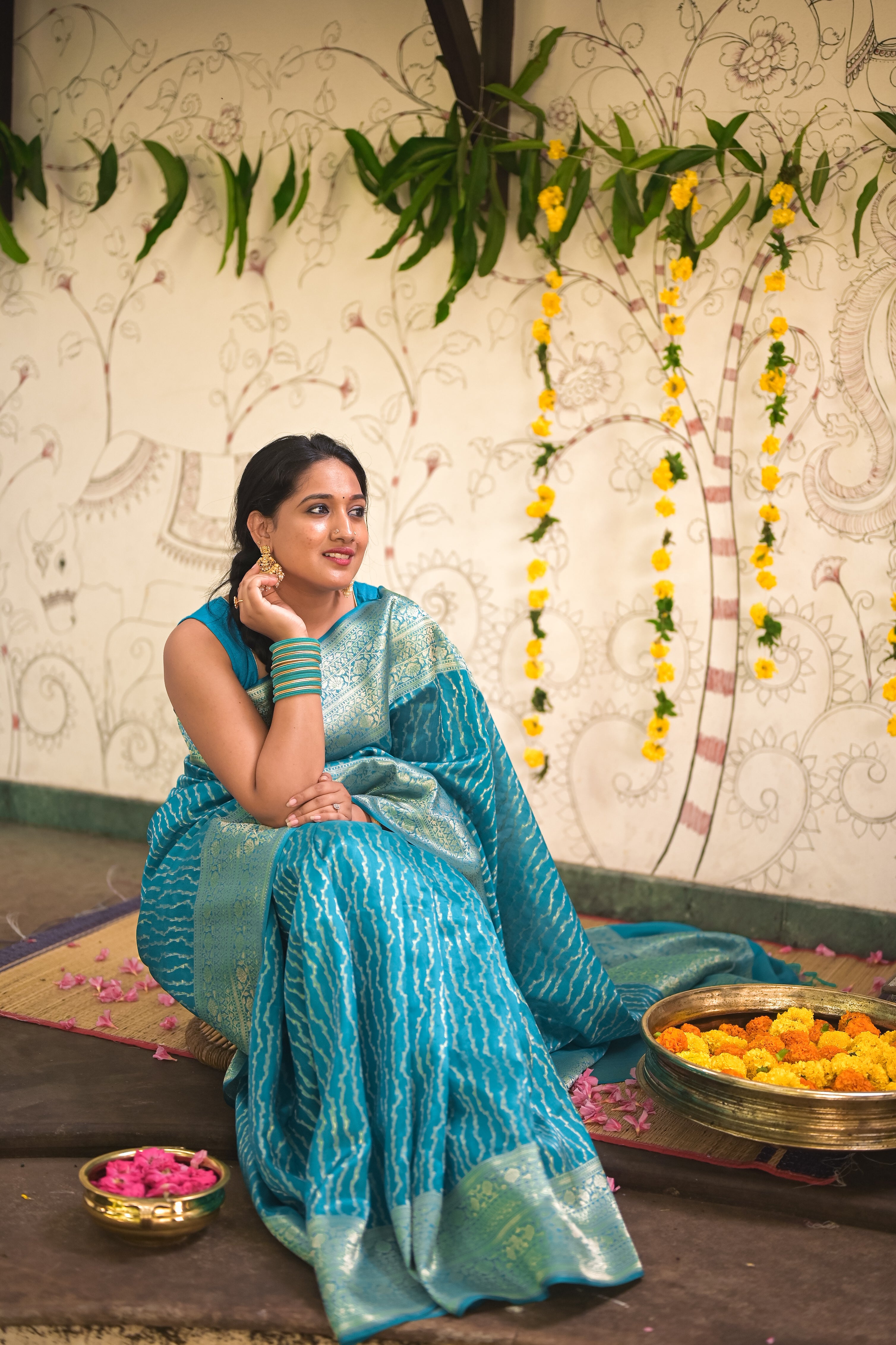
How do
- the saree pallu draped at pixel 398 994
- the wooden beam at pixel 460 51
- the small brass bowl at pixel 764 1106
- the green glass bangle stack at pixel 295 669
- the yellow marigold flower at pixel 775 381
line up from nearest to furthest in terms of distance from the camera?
the saree pallu draped at pixel 398 994 < the small brass bowl at pixel 764 1106 < the green glass bangle stack at pixel 295 669 < the wooden beam at pixel 460 51 < the yellow marigold flower at pixel 775 381

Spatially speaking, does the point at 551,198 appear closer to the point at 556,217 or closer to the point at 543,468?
the point at 556,217

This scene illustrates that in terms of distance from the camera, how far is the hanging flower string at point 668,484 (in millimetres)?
3213

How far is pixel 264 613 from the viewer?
2.16 metres

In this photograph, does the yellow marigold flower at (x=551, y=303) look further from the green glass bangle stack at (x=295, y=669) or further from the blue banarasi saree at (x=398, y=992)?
the green glass bangle stack at (x=295, y=669)

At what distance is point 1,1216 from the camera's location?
182 centimetres

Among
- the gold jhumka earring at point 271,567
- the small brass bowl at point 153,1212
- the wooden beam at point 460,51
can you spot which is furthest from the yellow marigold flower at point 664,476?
the small brass bowl at point 153,1212

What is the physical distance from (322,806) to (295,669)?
0.86ft

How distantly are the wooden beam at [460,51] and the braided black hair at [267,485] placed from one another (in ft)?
4.69

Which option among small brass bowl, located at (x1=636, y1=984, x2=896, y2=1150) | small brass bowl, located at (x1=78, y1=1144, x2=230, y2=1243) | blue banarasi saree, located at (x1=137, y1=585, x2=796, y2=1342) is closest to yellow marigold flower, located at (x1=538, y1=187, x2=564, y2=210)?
blue banarasi saree, located at (x1=137, y1=585, x2=796, y2=1342)

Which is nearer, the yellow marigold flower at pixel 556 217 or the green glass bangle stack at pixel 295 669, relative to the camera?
the green glass bangle stack at pixel 295 669

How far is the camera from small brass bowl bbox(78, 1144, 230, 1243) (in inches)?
66.2

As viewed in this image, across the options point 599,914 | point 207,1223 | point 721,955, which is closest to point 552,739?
point 599,914

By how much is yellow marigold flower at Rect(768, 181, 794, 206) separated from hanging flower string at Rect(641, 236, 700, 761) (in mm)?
206

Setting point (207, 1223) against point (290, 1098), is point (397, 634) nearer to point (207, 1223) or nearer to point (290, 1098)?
point (290, 1098)
